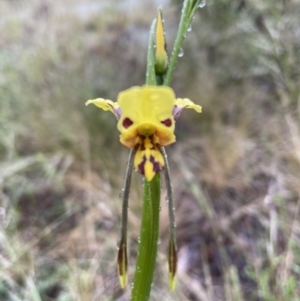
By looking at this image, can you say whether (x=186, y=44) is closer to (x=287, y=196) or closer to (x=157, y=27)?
(x=287, y=196)

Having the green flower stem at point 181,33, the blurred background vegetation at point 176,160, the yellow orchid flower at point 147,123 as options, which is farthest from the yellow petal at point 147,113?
the blurred background vegetation at point 176,160

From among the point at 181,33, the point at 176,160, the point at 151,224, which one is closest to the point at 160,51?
the point at 181,33

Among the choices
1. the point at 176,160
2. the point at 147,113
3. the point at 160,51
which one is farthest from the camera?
the point at 176,160

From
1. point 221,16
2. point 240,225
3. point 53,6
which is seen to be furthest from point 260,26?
point 53,6

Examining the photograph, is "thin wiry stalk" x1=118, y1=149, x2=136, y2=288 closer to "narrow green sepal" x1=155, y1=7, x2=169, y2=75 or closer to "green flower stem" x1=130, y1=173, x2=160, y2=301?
"green flower stem" x1=130, y1=173, x2=160, y2=301

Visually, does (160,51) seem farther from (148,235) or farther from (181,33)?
(148,235)

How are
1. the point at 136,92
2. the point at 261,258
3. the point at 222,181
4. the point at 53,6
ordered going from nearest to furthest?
the point at 136,92 < the point at 261,258 < the point at 222,181 < the point at 53,6
